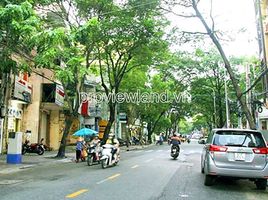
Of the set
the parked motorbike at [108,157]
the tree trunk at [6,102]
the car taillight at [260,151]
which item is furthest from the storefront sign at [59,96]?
the car taillight at [260,151]

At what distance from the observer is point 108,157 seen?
687 inches

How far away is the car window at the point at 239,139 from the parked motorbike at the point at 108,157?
7193 millimetres

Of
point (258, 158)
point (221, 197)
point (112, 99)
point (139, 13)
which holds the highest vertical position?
point (139, 13)

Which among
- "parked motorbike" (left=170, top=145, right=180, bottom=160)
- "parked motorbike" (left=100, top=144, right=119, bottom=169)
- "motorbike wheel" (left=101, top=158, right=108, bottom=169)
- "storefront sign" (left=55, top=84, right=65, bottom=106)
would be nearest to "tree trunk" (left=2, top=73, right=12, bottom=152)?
"storefront sign" (left=55, top=84, right=65, bottom=106)

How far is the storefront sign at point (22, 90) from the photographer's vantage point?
25.1 meters

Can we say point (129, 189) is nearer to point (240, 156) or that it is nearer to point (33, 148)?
point (240, 156)

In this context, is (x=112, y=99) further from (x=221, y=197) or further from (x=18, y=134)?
(x=221, y=197)

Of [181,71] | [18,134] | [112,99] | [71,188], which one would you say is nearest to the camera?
[71,188]

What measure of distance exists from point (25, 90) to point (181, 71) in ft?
67.6

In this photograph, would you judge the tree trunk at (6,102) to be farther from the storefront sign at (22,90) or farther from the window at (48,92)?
the window at (48,92)

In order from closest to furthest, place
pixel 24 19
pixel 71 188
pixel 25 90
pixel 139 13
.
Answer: pixel 71 188, pixel 24 19, pixel 139 13, pixel 25 90

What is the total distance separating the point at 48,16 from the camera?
78.7 feet

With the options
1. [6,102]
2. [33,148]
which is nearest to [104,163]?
[6,102]

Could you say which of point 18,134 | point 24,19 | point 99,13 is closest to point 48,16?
point 99,13
